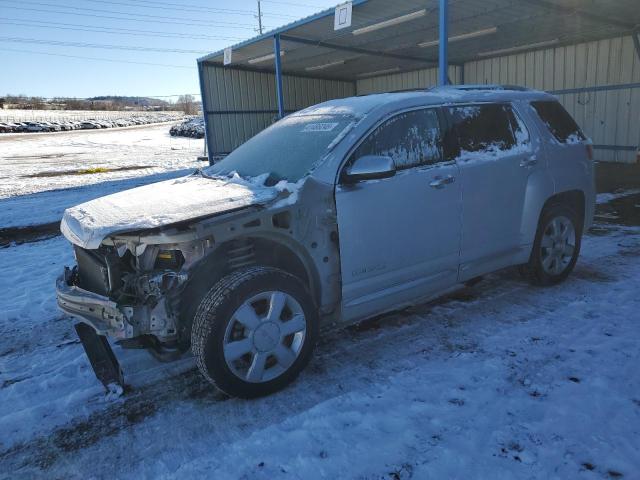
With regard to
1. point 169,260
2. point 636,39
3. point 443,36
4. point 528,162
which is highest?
point 636,39

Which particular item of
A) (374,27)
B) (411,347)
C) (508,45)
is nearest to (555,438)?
(411,347)

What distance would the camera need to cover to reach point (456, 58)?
57.0 ft

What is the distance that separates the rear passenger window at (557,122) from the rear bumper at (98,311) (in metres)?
3.96

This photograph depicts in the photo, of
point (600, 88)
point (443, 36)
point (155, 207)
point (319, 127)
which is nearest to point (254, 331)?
point (155, 207)

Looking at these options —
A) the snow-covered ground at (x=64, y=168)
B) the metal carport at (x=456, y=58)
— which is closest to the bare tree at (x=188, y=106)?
the snow-covered ground at (x=64, y=168)

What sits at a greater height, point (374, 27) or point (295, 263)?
point (374, 27)

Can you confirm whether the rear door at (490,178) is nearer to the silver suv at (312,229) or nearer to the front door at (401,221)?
the silver suv at (312,229)

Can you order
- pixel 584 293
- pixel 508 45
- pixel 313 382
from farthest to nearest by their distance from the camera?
pixel 508 45 < pixel 584 293 < pixel 313 382

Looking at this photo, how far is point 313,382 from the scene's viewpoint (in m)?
3.11

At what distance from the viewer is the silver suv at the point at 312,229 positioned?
9.20 feet

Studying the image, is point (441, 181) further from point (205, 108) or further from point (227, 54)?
point (205, 108)

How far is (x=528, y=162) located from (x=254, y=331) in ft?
9.49

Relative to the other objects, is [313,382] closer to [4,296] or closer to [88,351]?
[88,351]

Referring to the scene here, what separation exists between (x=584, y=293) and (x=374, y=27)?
→ 31.2 ft
